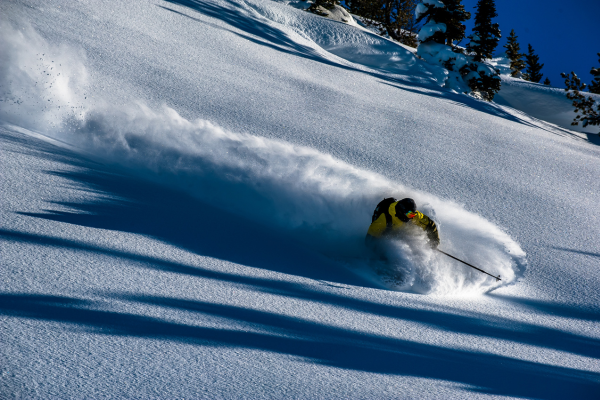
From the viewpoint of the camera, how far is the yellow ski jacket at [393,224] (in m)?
4.97

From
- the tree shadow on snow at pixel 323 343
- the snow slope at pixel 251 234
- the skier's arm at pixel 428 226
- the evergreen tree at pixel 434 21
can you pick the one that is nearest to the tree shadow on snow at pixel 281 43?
the snow slope at pixel 251 234

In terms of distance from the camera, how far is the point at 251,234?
4.72 meters

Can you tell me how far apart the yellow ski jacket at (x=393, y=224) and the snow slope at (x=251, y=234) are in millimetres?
230

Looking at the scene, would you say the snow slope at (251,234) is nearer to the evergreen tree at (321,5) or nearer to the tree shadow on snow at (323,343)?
the tree shadow on snow at (323,343)

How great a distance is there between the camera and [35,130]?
5.87 metres

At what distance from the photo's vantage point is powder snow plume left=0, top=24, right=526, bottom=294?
16.6 feet

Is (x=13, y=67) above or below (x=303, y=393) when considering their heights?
above

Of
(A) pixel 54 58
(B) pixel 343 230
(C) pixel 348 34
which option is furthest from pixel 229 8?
(B) pixel 343 230

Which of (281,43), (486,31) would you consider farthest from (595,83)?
(281,43)

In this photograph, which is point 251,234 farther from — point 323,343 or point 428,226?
point 428,226

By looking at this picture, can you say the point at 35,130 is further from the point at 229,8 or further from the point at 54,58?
the point at 229,8

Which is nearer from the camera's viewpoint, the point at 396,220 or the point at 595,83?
the point at 396,220

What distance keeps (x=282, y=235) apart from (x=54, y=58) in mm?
6066

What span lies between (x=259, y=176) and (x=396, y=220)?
2.14 meters
